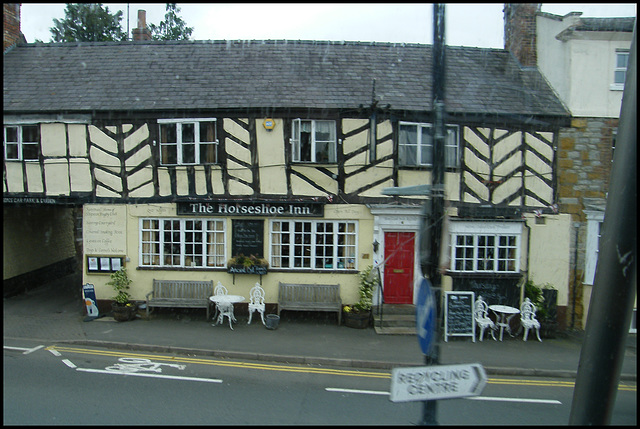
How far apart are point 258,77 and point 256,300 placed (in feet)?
20.5

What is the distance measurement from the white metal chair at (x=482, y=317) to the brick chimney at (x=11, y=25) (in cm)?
1595

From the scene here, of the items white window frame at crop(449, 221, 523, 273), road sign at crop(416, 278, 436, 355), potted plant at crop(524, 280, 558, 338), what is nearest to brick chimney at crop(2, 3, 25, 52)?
white window frame at crop(449, 221, 523, 273)

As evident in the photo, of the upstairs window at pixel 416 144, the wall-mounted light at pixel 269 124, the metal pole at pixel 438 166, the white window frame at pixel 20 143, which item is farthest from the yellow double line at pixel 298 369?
the wall-mounted light at pixel 269 124

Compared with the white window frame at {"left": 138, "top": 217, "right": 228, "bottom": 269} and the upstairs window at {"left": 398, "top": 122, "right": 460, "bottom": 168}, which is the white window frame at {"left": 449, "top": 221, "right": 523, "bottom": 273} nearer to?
the upstairs window at {"left": 398, "top": 122, "right": 460, "bottom": 168}

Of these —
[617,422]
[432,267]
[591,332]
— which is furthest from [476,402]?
[432,267]

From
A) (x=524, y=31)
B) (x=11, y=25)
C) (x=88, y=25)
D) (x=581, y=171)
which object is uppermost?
(x=88, y=25)

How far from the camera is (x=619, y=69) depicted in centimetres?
1159

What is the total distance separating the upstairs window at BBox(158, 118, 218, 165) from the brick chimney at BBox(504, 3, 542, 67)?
31.0ft

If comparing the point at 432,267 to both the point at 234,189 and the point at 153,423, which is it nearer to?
the point at 153,423

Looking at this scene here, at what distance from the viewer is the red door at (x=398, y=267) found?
12.0 m

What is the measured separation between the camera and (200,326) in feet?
36.9

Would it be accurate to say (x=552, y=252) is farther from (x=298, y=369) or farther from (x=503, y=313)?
(x=298, y=369)

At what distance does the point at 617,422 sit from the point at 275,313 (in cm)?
788

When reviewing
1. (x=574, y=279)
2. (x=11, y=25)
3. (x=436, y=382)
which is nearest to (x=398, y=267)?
(x=574, y=279)
